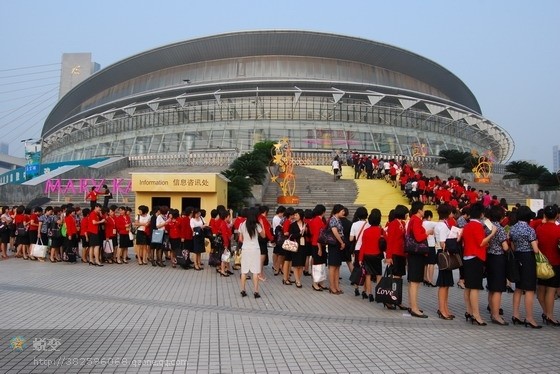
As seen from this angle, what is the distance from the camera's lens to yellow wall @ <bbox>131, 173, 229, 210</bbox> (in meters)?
15.7

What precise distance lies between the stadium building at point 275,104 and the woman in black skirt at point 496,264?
97.8ft

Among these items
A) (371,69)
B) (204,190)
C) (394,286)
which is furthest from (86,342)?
(371,69)

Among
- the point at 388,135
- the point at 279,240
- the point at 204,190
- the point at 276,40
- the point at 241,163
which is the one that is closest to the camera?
the point at 279,240

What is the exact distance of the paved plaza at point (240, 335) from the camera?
5.14 meters

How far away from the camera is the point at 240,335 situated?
6.25 metres

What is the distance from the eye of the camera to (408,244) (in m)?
7.57

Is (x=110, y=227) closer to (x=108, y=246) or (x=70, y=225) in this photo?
(x=108, y=246)

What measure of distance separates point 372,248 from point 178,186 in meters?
8.98

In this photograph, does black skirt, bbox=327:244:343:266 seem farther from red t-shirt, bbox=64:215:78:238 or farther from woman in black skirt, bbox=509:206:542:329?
red t-shirt, bbox=64:215:78:238

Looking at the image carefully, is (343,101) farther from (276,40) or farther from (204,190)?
(204,190)

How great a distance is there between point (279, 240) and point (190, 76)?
4413 centimetres

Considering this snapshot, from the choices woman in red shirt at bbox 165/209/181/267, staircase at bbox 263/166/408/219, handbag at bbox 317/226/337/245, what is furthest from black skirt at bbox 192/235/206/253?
staircase at bbox 263/166/408/219

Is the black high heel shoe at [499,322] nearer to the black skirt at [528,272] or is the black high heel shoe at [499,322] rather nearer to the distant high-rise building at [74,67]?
the black skirt at [528,272]

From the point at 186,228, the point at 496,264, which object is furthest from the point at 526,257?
the point at 186,228
